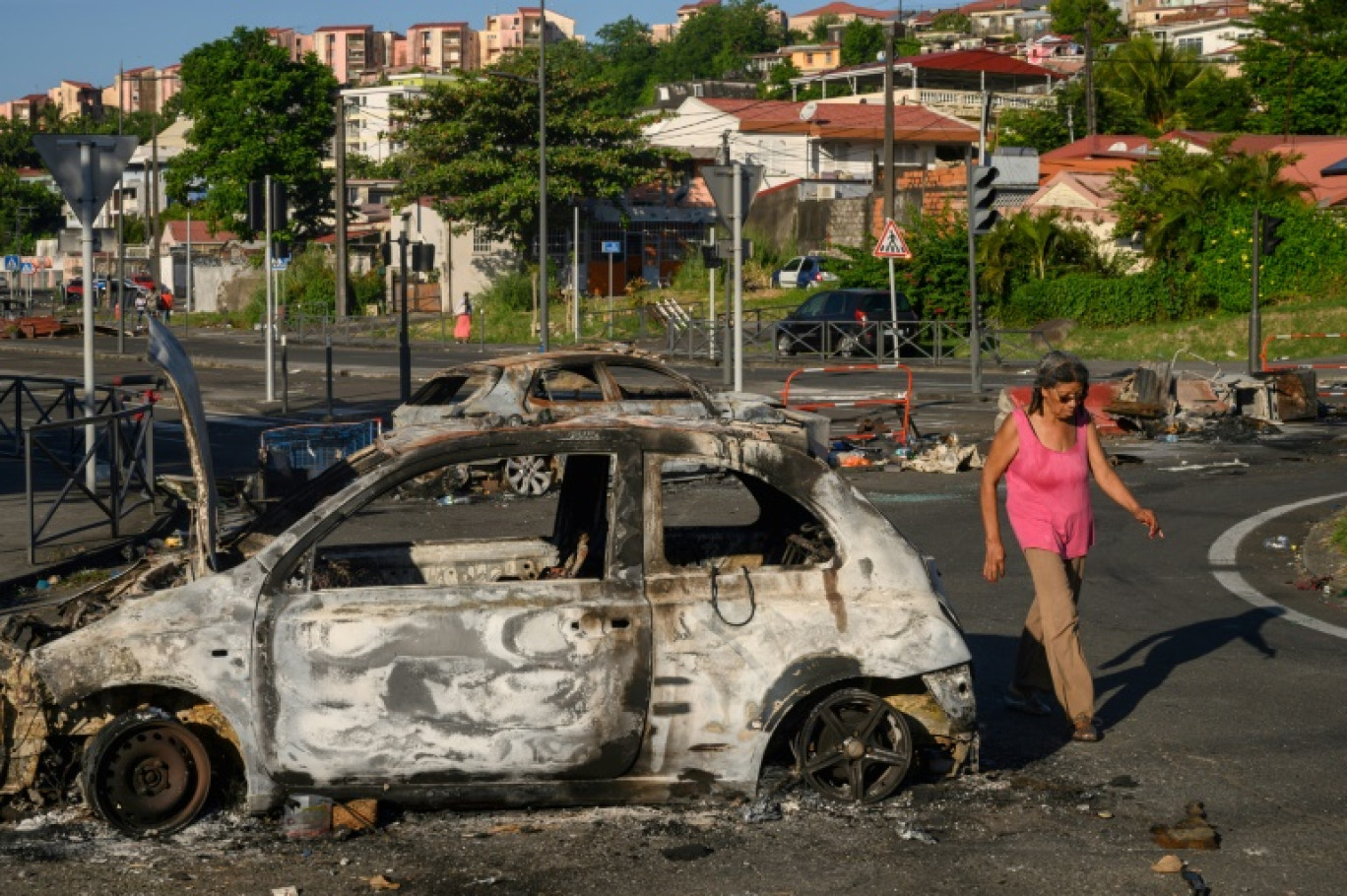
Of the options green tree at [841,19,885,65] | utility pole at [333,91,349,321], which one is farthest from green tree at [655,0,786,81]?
utility pole at [333,91,349,321]

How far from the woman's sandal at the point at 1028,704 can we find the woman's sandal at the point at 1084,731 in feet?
1.42

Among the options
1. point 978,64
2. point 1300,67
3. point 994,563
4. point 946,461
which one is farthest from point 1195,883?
point 978,64

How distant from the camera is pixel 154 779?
620 cm

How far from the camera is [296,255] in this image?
74688mm

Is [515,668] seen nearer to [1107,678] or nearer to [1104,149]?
[1107,678]

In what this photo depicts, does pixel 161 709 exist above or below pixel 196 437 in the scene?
below

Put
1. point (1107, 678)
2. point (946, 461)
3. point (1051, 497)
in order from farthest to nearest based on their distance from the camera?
point (946, 461), point (1107, 678), point (1051, 497)

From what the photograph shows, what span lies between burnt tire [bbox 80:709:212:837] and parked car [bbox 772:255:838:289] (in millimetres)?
51595

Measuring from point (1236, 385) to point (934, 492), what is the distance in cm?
835

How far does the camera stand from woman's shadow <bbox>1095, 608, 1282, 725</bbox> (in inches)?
330

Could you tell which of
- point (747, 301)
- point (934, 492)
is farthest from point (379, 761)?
point (747, 301)

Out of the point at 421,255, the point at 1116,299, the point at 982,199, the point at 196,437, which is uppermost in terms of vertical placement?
the point at 982,199

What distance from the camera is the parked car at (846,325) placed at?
1531 inches

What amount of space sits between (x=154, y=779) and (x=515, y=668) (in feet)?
4.41
